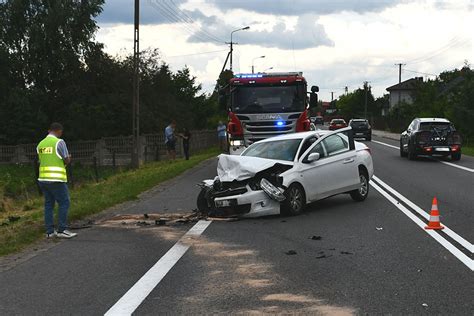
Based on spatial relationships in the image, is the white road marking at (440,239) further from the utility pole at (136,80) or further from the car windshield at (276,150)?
the utility pole at (136,80)

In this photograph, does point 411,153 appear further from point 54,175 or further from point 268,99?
point 54,175

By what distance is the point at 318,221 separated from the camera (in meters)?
10.2

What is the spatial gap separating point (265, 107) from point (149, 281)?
11.9 metres

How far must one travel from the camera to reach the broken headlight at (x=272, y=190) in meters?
10.4

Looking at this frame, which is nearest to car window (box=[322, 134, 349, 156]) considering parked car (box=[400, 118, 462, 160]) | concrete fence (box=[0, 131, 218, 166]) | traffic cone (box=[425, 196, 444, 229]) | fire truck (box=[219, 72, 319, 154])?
traffic cone (box=[425, 196, 444, 229])

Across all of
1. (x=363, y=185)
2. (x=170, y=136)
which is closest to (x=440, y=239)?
(x=363, y=185)

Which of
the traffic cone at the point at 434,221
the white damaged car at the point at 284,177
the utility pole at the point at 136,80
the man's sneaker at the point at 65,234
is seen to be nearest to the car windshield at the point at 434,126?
the utility pole at the point at 136,80

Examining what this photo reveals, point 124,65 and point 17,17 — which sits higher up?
point 17,17

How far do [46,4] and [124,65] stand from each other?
8794mm

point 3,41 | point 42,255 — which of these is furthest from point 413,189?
point 3,41

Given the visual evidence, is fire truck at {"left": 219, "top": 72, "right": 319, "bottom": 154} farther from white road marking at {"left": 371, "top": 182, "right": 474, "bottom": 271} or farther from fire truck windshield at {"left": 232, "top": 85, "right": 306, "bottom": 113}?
white road marking at {"left": 371, "top": 182, "right": 474, "bottom": 271}

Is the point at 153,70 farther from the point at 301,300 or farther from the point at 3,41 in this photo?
the point at 301,300

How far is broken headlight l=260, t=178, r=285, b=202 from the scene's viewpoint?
411 inches

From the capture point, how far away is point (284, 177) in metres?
10.7
